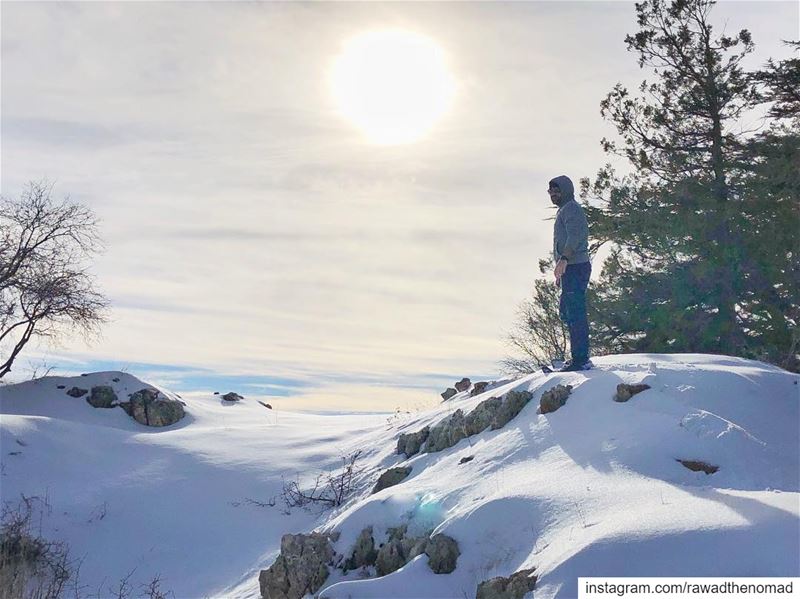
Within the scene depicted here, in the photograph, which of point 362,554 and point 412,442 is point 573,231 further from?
point 362,554

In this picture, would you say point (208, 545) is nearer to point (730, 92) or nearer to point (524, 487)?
point (524, 487)

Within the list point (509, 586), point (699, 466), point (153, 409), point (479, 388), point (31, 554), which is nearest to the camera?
point (509, 586)

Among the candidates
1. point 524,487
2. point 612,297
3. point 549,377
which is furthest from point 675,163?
point 524,487

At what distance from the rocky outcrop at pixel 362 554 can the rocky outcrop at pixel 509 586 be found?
1706mm

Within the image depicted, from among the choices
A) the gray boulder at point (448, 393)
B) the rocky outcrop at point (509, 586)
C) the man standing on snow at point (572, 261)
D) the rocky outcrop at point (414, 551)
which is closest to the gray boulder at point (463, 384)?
the gray boulder at point (448, 393)

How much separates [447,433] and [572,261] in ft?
9.07

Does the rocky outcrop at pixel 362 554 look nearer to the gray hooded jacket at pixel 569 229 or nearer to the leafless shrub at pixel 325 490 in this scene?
the leafless shrub at pixel 325 490

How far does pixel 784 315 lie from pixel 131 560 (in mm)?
14105

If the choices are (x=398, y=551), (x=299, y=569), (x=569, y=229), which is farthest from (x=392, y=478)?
(x=569, y=229)

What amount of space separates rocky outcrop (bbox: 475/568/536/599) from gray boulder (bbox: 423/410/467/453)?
394 centimetres

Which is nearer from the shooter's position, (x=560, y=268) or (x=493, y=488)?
(x=493, y=488)

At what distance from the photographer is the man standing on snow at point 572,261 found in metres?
9.55

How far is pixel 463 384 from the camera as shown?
1396cm

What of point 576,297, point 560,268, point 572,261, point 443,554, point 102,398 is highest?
point 572,261
